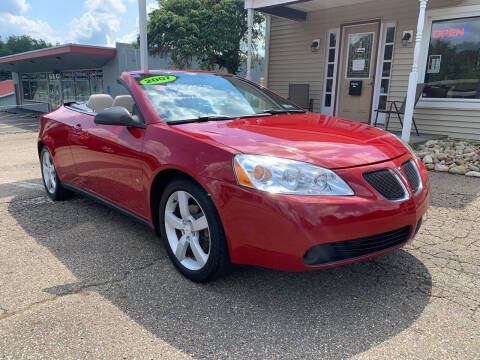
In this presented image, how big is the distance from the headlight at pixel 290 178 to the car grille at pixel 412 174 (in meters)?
0.56

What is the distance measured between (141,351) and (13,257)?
1.71 m

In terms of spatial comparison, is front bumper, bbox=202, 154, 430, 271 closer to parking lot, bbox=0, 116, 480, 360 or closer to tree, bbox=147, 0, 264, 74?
parking lot, bbox=0, 116, 480, 360

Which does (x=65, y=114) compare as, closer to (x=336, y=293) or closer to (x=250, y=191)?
(x=250, y=191)

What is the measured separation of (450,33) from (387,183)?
23.6ft

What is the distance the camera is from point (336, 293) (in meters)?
2.48

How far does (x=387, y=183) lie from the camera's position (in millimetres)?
2268

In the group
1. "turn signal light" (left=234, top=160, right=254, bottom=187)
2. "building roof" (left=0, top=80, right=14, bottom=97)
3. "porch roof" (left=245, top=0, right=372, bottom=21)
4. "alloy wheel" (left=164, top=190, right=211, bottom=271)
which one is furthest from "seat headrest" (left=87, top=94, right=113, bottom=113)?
"building roof" (left=0, top=80, right=14, bottom=97)

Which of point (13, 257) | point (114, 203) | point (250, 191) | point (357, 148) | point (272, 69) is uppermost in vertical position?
point (272, 69)

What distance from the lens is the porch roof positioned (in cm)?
863

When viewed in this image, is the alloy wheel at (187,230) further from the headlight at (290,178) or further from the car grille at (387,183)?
the car grille at (387,183)

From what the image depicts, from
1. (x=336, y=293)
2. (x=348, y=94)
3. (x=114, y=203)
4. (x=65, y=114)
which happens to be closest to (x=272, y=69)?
(x=348, y=94)

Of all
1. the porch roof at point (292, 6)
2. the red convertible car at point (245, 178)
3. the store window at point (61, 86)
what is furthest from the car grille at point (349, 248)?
the store window at point (61, 86)

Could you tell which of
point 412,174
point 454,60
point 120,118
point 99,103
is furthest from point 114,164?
point 454,60

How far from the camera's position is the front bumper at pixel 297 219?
2.03 metres
